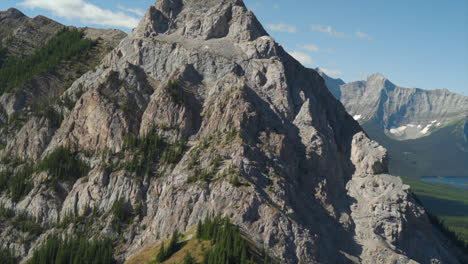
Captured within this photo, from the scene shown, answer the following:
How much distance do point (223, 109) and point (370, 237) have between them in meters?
70.7

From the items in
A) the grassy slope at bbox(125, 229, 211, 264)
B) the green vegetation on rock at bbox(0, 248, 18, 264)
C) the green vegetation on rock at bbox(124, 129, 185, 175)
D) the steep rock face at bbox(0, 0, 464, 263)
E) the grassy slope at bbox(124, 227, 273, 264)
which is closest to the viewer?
the grassy slope at bbox(125, 229, 211, 264)

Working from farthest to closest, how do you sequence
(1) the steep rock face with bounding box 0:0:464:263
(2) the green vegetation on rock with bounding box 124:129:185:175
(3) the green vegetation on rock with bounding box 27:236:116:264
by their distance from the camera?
(2) the green vegetation on rock with bounding box 124:129:185:175
(1) the steep rock face with bounding box 0:0:464:263
(3) the green vegetation on rock with bounding box 27:236:116:264

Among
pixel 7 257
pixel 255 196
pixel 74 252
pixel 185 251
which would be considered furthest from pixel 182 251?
pixel 7 257

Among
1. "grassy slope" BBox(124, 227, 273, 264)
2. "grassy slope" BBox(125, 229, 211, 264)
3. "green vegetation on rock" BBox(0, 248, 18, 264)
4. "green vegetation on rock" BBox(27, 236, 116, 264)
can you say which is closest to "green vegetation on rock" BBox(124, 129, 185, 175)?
"green vegetation on rock" BBox(27, 236, 116, 264)

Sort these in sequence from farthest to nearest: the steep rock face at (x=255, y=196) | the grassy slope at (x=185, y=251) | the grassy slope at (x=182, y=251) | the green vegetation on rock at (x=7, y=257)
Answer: the green vegetation on rock at (x=7, y=257) → the steep rock face at (x=255, y=196) → the grassy slope at (x=185, y=251) → the grassy slope at (x=182, y=251)

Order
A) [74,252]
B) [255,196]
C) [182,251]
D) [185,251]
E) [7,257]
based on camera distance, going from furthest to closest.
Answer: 1. [7,257]
2. [255,196]
3. [74,252]
4. [182,251]
5. [185,251]

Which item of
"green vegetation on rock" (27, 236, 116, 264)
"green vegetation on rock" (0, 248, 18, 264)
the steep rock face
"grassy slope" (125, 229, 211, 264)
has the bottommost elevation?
"green vegetation on rock" (0, 248, 18, 264)

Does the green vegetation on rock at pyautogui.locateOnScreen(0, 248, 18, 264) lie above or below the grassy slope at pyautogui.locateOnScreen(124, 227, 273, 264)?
below

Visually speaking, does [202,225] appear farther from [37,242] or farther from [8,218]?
[8,218]

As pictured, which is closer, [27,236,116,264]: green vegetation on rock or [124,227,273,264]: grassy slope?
[124,227,273,264]: grassy slope

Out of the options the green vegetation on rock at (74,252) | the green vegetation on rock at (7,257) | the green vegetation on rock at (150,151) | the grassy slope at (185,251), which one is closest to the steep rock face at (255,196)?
the green vegetation on rock at (150,151)

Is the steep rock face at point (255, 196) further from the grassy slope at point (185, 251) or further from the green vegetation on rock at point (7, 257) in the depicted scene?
the grassy slope at point (185, 251)

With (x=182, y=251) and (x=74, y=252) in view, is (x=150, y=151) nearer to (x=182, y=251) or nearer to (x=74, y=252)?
(x=74, y=252)

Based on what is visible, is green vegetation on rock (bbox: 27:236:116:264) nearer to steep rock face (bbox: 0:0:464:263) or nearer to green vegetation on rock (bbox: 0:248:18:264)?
steep rock face (bbox: 0:0:464:263)
